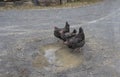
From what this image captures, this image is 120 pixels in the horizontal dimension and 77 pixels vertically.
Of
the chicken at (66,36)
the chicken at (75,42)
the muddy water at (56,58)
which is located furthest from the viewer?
the chicken at (66,36)

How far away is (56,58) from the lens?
29.0 ft

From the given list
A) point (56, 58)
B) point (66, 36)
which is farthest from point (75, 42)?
point (56, 58)

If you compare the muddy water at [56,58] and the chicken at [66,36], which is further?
the chicken at [66,36]

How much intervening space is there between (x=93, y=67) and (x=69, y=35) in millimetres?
1703

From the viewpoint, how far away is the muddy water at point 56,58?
8.27 meters

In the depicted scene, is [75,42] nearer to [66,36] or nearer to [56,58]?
[66,36]

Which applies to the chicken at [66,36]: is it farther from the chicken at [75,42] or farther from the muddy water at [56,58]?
the muddy water at [56,58]

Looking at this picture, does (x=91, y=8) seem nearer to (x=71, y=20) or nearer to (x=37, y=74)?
(x=71, y=20)

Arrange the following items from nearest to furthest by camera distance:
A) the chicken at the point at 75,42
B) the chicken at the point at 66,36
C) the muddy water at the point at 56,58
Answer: the muddy water at the point at 56,58, the chicken at the point at 75,42, the chicken at the point at 66,36

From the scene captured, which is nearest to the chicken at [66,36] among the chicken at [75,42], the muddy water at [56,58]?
the chicken at [75,42]

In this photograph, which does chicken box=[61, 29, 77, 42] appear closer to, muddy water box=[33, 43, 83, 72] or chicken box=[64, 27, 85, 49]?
chicken box=[64, 27, 85, 49]

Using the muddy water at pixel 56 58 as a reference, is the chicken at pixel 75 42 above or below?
above

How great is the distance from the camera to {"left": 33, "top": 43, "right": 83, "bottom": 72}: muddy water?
8.27 m

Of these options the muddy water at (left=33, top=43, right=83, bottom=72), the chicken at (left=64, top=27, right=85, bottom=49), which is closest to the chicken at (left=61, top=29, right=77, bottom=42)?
the chicken at (left=64, top=27, right=85, bottom=49)
